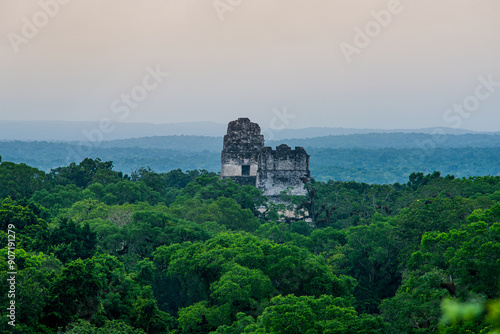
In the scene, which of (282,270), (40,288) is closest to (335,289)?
(282,270)

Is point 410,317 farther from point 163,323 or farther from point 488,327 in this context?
point 163,323

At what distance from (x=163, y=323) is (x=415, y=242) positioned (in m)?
8.93

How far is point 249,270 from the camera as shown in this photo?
1633 cm

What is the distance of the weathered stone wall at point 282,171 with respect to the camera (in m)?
34.3

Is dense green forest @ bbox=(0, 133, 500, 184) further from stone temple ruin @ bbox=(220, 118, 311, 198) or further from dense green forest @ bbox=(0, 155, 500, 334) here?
dense green forest @ bbox=(0, 155, 500, 334)

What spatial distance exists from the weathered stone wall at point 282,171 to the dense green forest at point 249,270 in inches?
181

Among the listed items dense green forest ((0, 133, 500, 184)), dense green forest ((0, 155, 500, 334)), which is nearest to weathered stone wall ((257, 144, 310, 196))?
dense green forest ((0, 155, 500, 334))

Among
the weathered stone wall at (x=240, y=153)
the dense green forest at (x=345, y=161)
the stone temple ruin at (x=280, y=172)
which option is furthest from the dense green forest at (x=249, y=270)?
the dense green forest at (x=345, y=161)

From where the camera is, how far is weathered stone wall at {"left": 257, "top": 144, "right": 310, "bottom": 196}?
1352 inches

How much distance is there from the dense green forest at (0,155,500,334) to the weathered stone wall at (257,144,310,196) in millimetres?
4602

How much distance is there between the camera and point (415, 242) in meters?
20.1

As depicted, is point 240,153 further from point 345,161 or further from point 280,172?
point 345,161

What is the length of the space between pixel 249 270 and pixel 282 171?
60.2ft

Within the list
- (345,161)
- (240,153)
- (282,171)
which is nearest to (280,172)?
(282,171)
